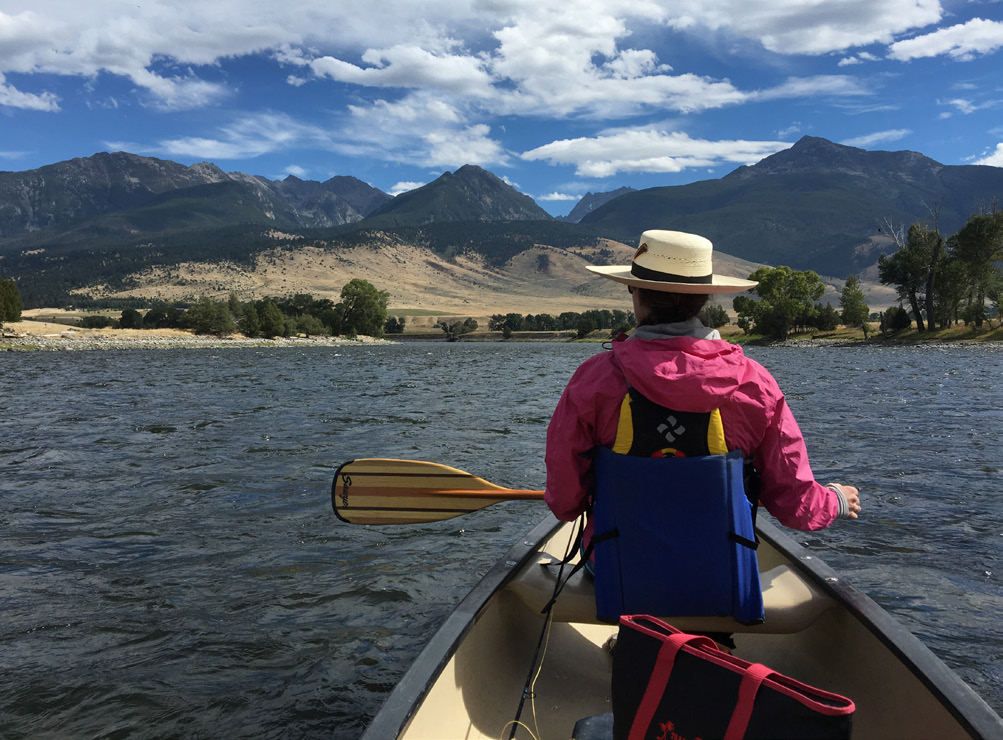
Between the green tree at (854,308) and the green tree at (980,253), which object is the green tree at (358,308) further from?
the green tree at (980,253)

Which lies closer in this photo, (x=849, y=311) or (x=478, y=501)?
(x=478, y=501)

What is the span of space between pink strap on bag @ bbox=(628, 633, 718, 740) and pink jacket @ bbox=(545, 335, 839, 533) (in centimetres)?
96

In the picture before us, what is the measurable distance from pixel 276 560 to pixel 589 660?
4.75 metres

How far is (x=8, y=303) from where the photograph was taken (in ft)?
255

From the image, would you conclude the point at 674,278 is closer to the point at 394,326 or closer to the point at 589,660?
the point at 589,660

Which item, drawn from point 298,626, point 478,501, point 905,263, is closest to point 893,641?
point 478,501

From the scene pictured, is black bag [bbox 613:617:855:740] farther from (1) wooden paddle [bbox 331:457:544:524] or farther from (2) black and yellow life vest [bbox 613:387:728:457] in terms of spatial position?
(1) wooden paddle [bbox 331:457:544:524]

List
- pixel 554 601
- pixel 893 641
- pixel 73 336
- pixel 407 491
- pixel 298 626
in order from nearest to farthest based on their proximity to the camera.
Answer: pixel 893 641 → pixel 554 601 → pixel 407 491 → pixel 298 626 → pixel 73 336

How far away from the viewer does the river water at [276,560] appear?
207 inches

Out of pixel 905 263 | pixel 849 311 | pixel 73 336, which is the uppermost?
pixel 905 263

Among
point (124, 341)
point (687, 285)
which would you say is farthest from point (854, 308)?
point (687, 285)

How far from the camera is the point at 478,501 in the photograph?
5.57 metres

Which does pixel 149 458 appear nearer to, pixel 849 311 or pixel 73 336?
pixel 73 336

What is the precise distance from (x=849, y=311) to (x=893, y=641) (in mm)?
99722
